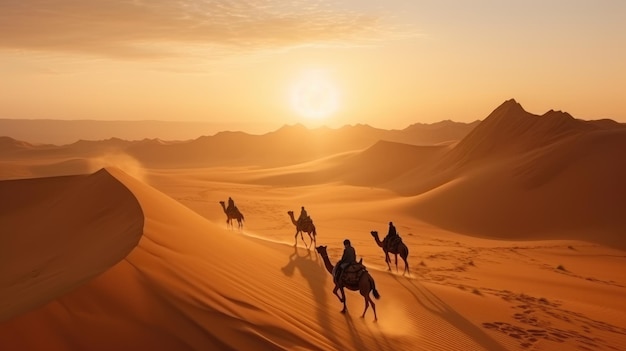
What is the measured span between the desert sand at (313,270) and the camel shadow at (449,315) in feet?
0.17

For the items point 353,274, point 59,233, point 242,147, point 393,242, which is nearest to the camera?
point 353,274

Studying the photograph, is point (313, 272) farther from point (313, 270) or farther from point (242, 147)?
point (242, 147)

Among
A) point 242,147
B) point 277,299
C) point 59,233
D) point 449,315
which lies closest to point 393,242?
point 449,315

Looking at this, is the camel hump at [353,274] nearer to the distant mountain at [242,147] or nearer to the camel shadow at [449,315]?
the camel shadow at [449,315]

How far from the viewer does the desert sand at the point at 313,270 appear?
5.75 meters

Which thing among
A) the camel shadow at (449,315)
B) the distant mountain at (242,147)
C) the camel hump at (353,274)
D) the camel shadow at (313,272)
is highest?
the distant mountain at (242,147)

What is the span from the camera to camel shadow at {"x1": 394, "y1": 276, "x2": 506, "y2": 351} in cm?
847

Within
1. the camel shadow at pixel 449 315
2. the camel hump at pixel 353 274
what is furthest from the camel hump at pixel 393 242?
the camel hump at pixel 353 274

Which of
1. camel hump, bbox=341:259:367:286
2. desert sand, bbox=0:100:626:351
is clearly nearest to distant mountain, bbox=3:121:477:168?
desert sand, bbox=0:100:626:351

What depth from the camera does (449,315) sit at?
32.1 ft

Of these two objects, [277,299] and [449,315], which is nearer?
[277,299]

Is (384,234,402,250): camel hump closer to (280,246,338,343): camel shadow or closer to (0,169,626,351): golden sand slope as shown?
(0,169,626,351): golden sand slope

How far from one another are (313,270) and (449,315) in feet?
12.8

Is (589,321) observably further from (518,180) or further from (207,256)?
(518,180)
